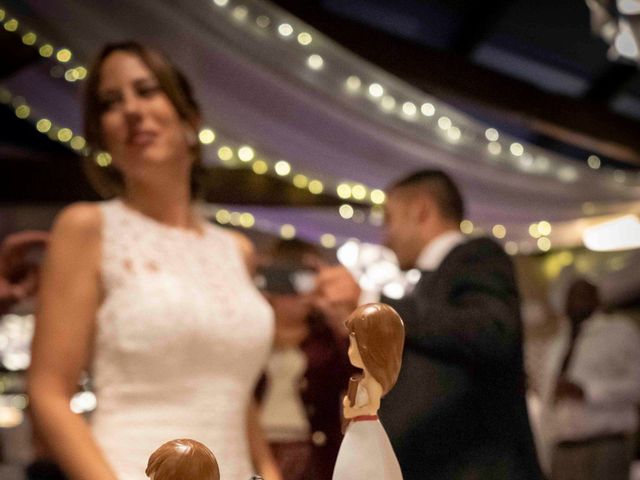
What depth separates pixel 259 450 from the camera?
0.93 m

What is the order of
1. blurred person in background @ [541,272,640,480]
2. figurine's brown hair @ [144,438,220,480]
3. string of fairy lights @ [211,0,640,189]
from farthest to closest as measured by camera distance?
1. blurred person in background @ [541,272,640,480]
2. string of fairy lights @ [211,0,640,189]
3. figurine's brown hair @ [144,438,220,480]

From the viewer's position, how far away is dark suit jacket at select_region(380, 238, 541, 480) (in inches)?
21.4

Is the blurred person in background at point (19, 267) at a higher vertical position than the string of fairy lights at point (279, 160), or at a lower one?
lower

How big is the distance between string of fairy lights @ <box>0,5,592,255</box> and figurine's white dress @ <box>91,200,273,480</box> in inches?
38.6

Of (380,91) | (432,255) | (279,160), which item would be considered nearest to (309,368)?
(432,255)

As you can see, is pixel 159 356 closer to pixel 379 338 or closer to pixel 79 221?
pixel 79 221

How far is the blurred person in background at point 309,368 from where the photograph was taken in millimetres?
640

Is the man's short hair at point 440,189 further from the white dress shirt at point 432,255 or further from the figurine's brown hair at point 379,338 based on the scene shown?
the figurine's brown hair at point 379,338

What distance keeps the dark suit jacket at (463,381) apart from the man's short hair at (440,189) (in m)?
0.08

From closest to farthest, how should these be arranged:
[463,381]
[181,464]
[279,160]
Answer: [181,464] → [463,381] → [279,160]

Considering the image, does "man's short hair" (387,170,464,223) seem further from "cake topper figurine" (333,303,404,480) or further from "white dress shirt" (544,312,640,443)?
"white dress shirt" (544,312,640,443)

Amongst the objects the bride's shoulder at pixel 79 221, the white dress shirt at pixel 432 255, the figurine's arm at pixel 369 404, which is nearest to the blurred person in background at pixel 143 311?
the bride's shoulder at pixel 79 221

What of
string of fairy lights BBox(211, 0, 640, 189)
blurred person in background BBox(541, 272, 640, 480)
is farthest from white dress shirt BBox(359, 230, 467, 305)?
blurred person in background BBox(541, 272, 640, 480)

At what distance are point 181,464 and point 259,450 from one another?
1.80 feet
